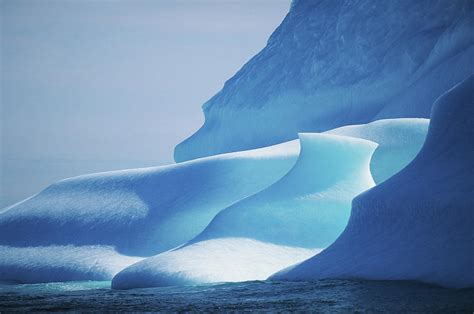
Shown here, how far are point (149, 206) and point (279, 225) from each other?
3316 mm

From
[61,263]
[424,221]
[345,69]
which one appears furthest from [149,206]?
[345,69]

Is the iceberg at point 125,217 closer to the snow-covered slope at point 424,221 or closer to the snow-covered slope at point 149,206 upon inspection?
the snow-covered slope at point 149,206

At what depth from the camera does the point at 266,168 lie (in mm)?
15828

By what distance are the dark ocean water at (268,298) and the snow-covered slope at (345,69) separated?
33.4 ft

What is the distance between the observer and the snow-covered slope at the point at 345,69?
67.7ft

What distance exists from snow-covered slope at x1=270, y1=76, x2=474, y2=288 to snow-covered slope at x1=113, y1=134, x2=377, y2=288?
3.66 feet

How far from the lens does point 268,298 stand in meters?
10.3

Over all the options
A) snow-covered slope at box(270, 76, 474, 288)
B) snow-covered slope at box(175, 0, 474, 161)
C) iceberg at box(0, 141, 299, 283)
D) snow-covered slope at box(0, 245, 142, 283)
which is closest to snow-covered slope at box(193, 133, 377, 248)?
iceberg at box(0, 141, 299, 283)

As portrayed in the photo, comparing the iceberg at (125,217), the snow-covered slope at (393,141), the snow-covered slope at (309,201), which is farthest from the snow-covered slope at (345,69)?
the snow-covered slope at (309,201)

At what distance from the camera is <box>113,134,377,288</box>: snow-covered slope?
41.4ft

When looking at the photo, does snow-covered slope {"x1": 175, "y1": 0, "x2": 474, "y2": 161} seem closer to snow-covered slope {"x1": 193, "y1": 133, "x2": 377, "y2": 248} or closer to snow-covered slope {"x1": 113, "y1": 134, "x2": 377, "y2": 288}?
snow-covered slope {"x1": 193, "y1": 133, "x2": 377, "y2": 248}

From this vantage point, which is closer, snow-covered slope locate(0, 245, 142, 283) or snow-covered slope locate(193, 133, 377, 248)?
snow-covered slope locate(193, 133, 377, 248)

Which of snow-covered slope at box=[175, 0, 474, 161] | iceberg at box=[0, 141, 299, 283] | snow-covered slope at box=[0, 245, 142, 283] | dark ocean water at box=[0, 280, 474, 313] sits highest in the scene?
snow-covered slope at box=[175, 0, 474, 161]

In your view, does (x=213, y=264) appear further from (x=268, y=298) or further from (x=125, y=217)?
(x=125, y=217)
